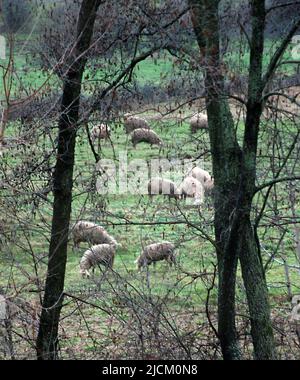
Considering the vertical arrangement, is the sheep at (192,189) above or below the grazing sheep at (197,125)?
above

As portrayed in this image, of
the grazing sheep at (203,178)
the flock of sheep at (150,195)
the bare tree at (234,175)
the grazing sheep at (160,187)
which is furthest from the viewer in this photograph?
the grazing sheep at (203,178)

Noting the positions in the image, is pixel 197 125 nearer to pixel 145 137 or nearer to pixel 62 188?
pixel 62 188

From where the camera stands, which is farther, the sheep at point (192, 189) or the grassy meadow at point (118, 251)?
the sheep at point (192, 189)

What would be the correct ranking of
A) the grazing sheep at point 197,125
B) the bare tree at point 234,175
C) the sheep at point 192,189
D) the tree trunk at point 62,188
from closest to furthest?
the bare tree at point 234,175 < the tree trunk at point 62,188 < the grazing sheep at point 197,125 < the sheep at point 192,189

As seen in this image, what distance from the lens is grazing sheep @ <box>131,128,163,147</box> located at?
977 inches

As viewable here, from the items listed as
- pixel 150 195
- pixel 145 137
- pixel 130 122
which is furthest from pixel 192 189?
pixel 130 122

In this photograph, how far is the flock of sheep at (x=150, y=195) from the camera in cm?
1454

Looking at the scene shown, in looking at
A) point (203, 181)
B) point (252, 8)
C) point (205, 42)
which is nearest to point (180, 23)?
point (205, 42)

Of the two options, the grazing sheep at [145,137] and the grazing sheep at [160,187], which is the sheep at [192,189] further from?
the grazing sheep at [145,137]

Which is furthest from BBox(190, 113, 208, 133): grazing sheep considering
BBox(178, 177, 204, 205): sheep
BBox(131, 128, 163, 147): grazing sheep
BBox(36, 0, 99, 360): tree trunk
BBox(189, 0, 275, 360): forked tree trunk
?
BBox(131, 128, 163, 147): grazing sheep

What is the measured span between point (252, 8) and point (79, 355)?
5.08 metres

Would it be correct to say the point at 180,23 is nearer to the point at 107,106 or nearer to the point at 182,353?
the point at 107,106

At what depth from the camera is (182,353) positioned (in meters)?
10.4

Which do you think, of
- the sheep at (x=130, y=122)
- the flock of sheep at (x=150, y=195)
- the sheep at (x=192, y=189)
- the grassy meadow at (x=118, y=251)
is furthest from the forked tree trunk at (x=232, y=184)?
the sheep at (x=192, y=189)
